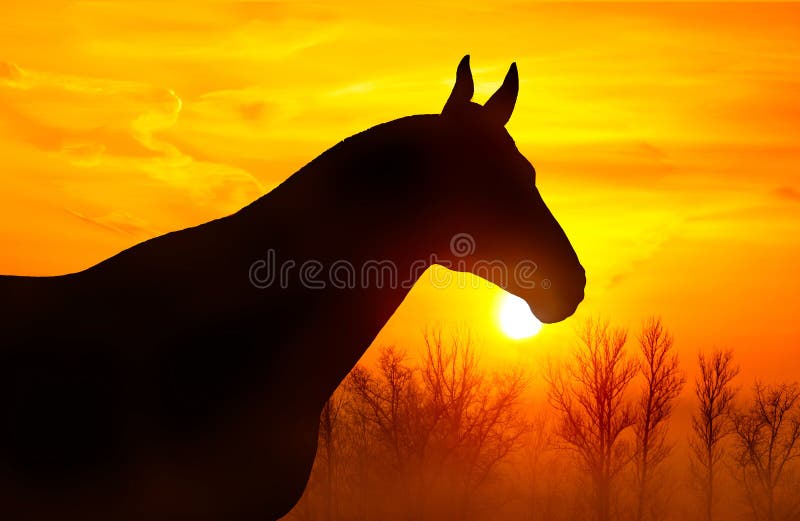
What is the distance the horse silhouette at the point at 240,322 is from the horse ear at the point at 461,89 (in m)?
0.01

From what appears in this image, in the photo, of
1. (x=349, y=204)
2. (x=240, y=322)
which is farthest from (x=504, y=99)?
(x=240, y=322)

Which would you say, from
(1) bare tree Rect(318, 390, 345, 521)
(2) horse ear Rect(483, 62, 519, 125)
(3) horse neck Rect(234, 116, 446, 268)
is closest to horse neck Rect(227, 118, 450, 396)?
(3) horse neck Rect(234, 116, 446, 268)

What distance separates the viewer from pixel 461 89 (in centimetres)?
639

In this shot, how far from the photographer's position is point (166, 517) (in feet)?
19.4

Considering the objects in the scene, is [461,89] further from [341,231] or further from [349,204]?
[341,231]

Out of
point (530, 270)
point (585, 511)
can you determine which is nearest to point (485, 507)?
point (585, 511)

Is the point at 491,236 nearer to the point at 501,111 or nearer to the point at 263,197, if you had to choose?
the point at 501,111

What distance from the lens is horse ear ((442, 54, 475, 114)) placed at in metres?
6.27

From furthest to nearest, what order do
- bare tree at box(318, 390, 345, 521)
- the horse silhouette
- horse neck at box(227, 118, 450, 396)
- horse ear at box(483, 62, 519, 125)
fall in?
bare tree at box(318, 390, 345, 521) → horse ear at box(483, 62, 519, 125) → horse neck at box(227, 118, 450, 396) → the horse silhouette

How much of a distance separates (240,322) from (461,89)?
1956 mm

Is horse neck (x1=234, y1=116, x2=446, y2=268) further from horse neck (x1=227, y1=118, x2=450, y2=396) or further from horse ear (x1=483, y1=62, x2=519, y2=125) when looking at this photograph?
horse ear (x1=483, y1=62, x2=519, y2=125)

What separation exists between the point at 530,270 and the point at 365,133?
1366mm

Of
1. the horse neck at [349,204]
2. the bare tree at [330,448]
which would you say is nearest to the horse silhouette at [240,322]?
the horse neck at [349,204]

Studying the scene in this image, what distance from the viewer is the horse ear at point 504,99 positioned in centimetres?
664
